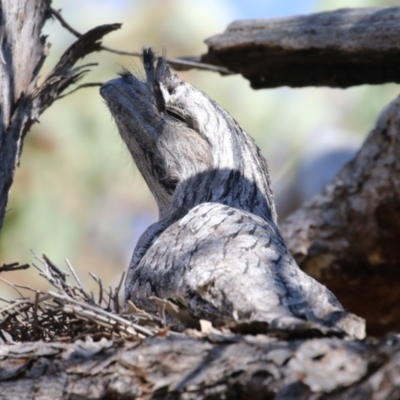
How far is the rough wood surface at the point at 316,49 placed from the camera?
4.37 meters

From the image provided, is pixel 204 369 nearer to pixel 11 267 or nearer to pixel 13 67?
pixel 11 267

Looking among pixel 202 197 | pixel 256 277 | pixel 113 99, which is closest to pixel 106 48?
pixel 113 99

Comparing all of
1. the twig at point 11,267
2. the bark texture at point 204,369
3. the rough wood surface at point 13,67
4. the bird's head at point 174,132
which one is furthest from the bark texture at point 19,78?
the bark texture at point 204,369

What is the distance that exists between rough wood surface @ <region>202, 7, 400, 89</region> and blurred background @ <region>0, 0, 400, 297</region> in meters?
6.40

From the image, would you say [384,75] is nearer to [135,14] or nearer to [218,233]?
[218,233]

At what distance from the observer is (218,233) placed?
306cm

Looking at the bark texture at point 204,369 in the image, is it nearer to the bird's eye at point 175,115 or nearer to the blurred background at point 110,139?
the bird's eye at point 175,115

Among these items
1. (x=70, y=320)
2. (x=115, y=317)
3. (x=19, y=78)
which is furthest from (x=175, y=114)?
(x=115, y=317)

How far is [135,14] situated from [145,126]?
705 inches

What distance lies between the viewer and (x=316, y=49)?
450cm

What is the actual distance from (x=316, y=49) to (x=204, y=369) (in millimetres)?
2813

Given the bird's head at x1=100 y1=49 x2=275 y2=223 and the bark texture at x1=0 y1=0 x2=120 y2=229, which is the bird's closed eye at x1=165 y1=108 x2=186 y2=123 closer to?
the bird's head at x1=100 y1=49 x2=275 y2=223

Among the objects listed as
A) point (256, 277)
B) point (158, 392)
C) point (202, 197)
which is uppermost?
point (202, 197)

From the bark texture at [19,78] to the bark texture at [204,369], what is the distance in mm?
1377
